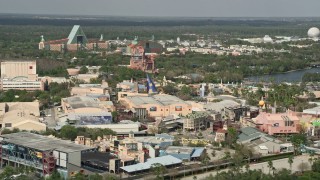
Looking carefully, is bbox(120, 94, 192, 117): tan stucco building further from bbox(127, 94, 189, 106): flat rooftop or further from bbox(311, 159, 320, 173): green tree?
bbox(311, 159, 320, 173): green tree

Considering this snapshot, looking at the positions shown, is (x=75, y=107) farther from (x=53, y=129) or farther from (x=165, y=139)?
(x=165, y=139)

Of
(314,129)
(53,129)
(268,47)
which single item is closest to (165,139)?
(53,129)

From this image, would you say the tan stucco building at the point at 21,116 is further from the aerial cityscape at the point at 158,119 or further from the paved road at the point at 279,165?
the paved road at the point at 279,165

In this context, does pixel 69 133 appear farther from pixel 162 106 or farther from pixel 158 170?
pixel 162 106

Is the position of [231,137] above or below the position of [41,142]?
below

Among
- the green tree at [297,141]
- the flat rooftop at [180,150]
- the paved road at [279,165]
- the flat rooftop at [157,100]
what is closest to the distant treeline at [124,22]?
the flat rooftop at [157,100]

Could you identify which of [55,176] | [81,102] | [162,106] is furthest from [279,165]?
[81,102]
